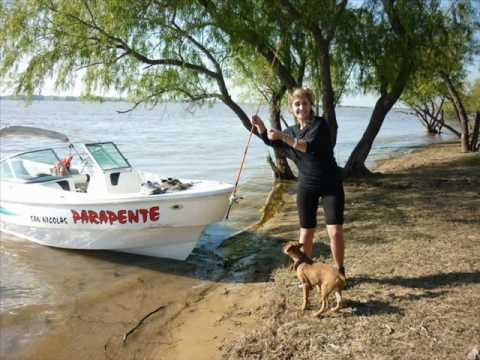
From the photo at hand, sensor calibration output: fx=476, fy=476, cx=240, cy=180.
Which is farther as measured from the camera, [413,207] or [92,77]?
[92,77]

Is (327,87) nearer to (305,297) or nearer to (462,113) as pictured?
(305,297)

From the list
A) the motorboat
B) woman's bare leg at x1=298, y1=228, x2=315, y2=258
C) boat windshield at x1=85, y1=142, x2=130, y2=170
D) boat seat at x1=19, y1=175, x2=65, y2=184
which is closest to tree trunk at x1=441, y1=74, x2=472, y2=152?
boat windshield at x1=85, y1=142, x2=130, y2=170

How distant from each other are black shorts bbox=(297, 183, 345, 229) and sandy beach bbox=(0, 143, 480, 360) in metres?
0.77

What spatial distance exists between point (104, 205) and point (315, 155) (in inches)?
144

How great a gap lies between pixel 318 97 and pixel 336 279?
8425mm

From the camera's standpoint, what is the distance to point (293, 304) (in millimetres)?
4527

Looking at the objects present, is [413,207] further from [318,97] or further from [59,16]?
[59,16]

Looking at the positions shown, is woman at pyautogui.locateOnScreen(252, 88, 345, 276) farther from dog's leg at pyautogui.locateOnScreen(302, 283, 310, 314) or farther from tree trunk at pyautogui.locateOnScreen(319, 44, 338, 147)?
tree trunk at pyautogui.locateOnScreen(319, 44, 338, 147)

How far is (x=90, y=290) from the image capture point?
6203 millimetres

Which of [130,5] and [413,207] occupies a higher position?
[130,5]

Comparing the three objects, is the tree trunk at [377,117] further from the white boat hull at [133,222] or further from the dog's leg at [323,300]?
the dog's leg at [323,300]

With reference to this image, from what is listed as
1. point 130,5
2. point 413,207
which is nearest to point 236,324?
point 413,207

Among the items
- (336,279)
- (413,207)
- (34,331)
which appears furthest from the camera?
(413,207)

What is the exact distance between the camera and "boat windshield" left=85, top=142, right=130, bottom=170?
304 inches
